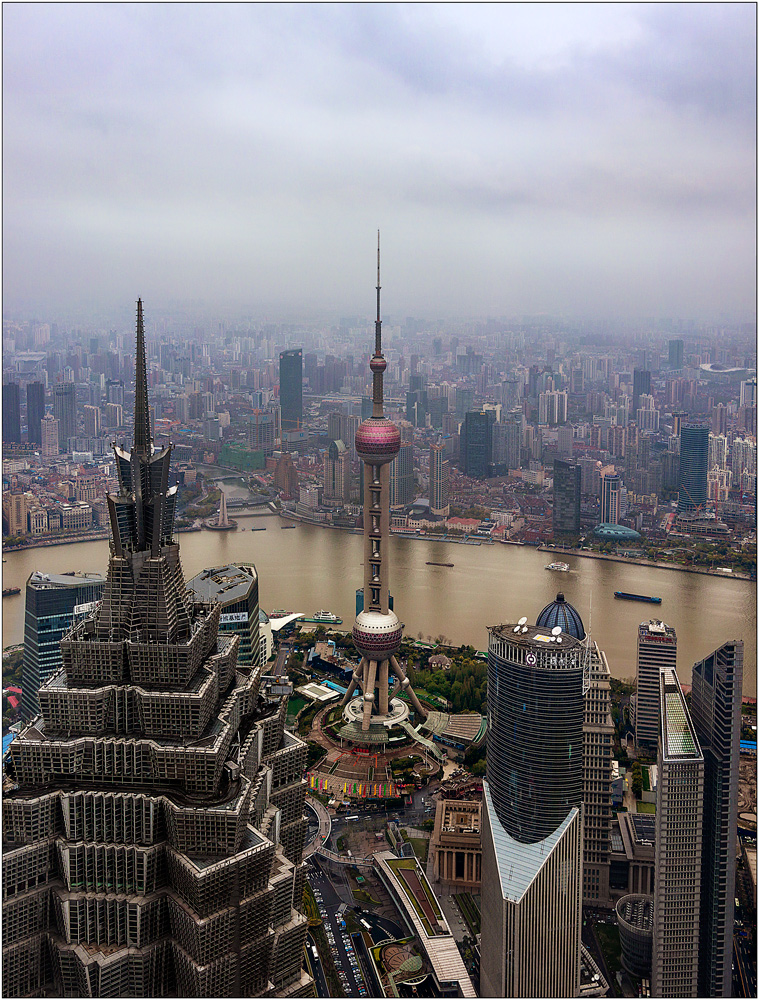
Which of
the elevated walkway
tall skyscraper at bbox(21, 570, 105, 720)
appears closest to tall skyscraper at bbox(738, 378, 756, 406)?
the elevated walkway

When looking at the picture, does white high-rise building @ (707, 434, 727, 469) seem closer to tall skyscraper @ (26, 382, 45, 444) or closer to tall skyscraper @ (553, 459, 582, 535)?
tall skyscraper @ (553, 459, 582, 535)

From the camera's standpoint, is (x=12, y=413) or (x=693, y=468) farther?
(x=693, y=468)

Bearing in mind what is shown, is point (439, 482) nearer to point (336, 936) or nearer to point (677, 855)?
point (336, 936)

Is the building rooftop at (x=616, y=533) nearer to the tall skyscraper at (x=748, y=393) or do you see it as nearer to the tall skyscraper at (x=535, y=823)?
the tall skyscraper at (x=748, y=393)

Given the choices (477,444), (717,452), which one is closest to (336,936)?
(717,452)

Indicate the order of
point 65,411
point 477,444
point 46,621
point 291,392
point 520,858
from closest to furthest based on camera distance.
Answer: point 520,858
point 46,621
point 65,411
point 477,444
point 291,392

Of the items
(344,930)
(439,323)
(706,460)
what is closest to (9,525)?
(439,323)

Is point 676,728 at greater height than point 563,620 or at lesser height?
lesser
